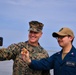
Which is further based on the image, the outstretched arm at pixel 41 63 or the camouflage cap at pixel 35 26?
the camouflage cap at pixel 35 26

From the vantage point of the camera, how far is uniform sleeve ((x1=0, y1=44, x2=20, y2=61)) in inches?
256

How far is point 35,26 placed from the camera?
6.62 metres

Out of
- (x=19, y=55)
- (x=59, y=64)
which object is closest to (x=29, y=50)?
(x=19, y=55)

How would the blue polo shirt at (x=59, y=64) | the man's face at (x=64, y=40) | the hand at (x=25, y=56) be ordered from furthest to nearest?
the hand at (x=25, y=56)
the man's face at (x=64, y=40)
the blue polo shirt at (x=59, y=64)

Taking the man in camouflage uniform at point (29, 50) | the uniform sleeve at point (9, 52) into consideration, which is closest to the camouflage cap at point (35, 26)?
the man in camouflage uniform at point (29, 50)

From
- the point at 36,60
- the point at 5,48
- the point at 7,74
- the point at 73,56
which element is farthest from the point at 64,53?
the point at 7,74

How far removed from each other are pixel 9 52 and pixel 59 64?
899 mm

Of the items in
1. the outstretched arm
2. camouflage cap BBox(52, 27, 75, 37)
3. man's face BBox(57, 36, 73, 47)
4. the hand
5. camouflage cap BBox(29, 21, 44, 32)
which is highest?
camouflage cap BBox(29, 21, 44, 32)

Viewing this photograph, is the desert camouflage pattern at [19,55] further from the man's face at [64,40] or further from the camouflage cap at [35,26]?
the man's face at [64,40]

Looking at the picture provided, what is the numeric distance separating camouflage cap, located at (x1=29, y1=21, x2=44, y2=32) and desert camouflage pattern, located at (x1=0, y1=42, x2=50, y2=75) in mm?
267

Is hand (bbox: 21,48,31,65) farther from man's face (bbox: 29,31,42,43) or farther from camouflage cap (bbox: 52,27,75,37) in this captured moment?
camouflage cap (bbox: 52,27,75,37)

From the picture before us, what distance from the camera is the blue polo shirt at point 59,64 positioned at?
5.97 metres

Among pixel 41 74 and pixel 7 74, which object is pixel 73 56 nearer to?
pixel 41 74

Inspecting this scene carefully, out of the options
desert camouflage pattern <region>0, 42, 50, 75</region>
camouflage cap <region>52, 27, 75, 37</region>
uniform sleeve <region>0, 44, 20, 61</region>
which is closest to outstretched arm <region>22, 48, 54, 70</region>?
desert camouflage pattern <region>0, 42, 50, 75</region>
